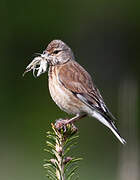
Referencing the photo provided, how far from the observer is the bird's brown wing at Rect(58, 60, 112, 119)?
5504 mm

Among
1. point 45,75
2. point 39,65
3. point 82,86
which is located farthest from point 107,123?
point 45,75

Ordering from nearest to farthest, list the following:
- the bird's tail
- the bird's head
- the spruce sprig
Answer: the spruce sprig
the bird's tail
the bird's head

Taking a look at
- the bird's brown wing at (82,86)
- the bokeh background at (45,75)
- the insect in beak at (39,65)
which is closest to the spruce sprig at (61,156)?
the insect in beak at (39,65)

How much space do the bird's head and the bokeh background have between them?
2.87 meters

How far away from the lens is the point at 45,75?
13648 millimetres

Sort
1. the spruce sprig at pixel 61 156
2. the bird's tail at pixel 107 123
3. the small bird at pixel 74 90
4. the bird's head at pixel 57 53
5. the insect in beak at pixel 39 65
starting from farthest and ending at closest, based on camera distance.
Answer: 1. the bird's head at pixel 57 53
2. the small bird at pixel 74 90
3. the bird's tail at pixel 107 123
4. the insect in beak at pixel 39 65
5. the spruce sprig at pixel 61 156

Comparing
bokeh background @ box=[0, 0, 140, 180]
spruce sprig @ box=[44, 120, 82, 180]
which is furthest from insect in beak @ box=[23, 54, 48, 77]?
bokeh background @ box=[0, 0, 140, 180]

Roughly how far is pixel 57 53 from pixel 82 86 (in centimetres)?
46

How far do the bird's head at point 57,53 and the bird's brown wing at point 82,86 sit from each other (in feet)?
0.42

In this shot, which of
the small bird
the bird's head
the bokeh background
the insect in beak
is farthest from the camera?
the bokeh background

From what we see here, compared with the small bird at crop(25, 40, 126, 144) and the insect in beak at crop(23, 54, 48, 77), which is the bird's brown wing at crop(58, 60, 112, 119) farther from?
the insect in beak at crop(23, 54, 48, 77)

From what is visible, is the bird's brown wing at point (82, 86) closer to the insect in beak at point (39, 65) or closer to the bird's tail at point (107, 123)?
the bird's tail at point (107, 123)

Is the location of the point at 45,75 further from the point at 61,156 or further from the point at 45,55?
the point at 61,156

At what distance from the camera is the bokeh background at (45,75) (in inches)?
409
